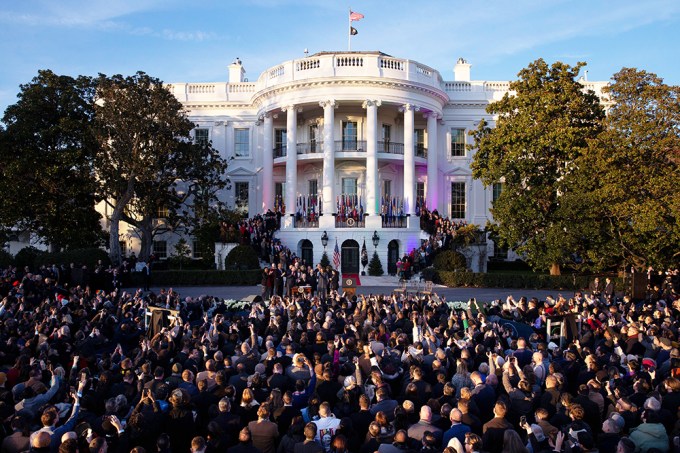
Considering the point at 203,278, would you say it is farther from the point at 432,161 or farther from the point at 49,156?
the point at 432,161

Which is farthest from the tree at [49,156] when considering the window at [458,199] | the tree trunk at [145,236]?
the window at [458,199]

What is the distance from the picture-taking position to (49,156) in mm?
32062

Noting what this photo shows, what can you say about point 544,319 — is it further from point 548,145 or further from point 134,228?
point 134,228

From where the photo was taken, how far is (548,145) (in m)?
27.9

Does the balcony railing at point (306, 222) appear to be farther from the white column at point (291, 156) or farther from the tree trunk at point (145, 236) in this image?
the tree trunk at point (145, 236)

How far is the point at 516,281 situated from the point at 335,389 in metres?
22.7

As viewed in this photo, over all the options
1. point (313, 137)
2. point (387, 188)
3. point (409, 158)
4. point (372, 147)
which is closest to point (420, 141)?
point (387, 188)

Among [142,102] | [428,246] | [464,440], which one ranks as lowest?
[464,440]

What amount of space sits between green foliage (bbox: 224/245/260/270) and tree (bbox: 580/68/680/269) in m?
17.7

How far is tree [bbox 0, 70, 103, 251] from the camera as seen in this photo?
1241 inches

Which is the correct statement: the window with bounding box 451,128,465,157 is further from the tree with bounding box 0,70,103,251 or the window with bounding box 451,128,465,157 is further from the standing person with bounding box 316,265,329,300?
the tree with bounding box 0,70,103,251

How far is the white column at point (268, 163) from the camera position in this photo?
39500 millimetres

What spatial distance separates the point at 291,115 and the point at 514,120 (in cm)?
1474

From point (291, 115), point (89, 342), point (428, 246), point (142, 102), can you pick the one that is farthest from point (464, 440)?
point (291, 115)
